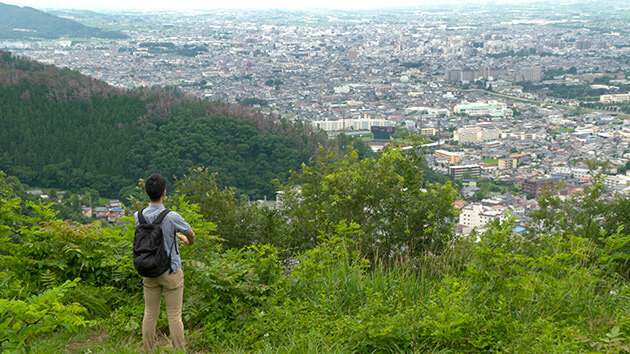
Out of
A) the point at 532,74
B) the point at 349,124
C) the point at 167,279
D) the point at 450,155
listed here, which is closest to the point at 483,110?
the point at 349,124

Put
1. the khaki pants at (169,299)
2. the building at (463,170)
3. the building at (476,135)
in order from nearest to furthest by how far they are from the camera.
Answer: the khaki pants at (169,299), the building at (463,170), the building at (476,135)

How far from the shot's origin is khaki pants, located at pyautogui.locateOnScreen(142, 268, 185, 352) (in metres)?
2.76

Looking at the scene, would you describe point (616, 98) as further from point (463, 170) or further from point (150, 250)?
point (150, 250)

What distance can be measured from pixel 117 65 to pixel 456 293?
61702 millimetres

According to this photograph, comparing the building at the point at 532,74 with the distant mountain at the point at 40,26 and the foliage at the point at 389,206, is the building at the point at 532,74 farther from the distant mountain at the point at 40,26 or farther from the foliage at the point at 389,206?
the foliage at the point at 389,206

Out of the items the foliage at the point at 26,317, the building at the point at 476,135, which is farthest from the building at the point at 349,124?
the foliage at the point at 26,317

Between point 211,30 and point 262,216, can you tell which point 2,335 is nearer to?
point 262,216

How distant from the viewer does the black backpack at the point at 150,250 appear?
264 centimetres

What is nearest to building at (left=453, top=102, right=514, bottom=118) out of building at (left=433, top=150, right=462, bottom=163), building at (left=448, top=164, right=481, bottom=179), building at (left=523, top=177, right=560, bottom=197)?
building at (left=433, top=150, right=462, bottom=163)

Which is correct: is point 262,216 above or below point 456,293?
below

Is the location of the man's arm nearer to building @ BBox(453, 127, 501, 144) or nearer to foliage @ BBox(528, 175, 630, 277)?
foliage @ BBox(528, 175, 630, 277)

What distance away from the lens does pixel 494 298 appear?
9.73 ft

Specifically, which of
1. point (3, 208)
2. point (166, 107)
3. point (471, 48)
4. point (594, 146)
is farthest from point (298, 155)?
point (471, 48)

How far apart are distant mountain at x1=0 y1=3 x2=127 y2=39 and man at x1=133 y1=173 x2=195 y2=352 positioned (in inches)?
3088
